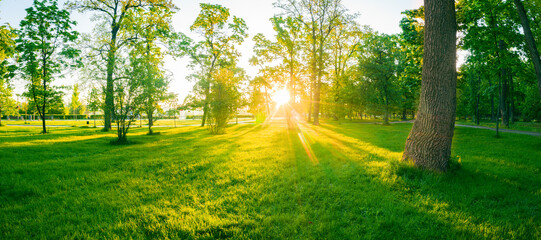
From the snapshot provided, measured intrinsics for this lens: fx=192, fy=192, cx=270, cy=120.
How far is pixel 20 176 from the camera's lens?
497 centimetres

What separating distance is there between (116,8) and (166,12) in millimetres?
4604

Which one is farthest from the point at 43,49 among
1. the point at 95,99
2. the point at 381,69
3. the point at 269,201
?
the point at 381,69

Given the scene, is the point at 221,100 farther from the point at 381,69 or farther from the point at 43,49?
the point at 381,69

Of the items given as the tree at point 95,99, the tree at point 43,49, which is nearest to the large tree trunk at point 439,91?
the tree at point 95,99

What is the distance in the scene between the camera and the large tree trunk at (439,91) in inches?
194

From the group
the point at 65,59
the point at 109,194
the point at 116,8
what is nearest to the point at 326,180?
the point at 109,194

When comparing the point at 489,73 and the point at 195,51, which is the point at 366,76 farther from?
the point at 195,51

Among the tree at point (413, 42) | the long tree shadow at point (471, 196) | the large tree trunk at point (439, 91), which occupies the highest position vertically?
the tree at point (413, 42)

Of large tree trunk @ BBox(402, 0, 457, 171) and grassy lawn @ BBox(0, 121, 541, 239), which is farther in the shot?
large tree trunk @ BBox(402, 0, 457, 171)

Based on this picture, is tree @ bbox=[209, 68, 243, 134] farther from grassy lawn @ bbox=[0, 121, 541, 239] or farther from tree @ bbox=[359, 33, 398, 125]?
tree @ bbox=[359, 33, 398, 125]

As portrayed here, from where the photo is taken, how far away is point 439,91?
4.94 metres

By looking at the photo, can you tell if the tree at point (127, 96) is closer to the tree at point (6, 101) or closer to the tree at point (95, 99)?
the tree at point (95, 99)

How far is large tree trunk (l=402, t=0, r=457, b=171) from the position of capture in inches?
194

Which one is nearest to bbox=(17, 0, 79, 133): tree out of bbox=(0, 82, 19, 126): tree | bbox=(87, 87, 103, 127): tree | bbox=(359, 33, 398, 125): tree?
bbox=(87, 87, 103, 127): tree
